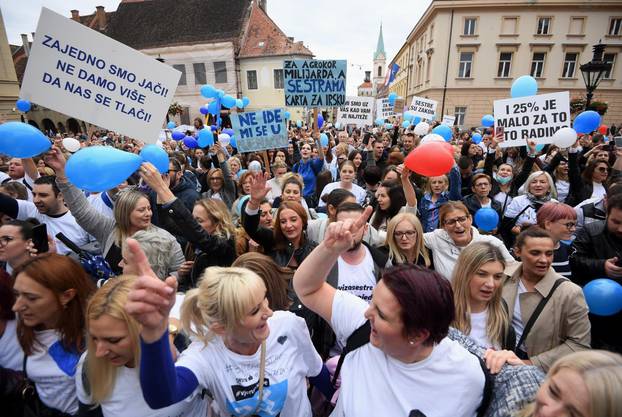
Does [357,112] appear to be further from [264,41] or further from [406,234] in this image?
[264,41]

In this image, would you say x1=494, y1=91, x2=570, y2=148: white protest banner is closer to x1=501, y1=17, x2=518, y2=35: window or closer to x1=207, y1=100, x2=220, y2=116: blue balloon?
x1=207, y1=100, x2=220, y2=116: blue balloon

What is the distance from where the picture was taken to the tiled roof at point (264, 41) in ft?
96.1

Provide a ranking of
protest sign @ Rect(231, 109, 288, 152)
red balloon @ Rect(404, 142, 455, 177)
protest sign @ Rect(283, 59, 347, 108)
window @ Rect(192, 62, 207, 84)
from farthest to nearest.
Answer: window @ Rect(192, 62, 207, 84) → protest sign @ Rect(283, 59, 347, 108) → protest sign @ Rect(231, 109, 288, 152) → red balloon @ Rect(404, 142, 455, 177)

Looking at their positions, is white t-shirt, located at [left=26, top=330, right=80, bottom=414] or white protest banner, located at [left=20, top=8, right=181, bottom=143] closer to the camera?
white t-shirt, located at [left=26, top=330, right=80, bottom=414]

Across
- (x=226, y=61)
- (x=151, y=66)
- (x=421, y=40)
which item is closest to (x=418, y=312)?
(x=151, y=66)

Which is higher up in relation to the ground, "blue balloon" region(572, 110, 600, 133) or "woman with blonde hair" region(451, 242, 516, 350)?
"blue balloon" region(572, 110, 600, 133)

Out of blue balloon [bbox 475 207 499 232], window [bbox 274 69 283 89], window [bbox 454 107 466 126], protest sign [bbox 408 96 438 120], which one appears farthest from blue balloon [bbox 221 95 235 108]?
window [bbox 454 107 466 126]

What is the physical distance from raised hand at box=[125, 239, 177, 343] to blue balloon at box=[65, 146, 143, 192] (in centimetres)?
184

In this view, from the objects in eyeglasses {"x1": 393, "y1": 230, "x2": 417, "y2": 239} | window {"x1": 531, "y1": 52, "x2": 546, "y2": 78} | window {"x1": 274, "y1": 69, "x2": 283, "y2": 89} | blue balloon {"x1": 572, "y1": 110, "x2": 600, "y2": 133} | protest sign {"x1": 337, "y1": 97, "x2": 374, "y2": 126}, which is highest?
window {"x1": 531, "y1": 52, "x2": 546, "y2": 78}

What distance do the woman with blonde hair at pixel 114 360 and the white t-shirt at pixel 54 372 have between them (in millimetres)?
349

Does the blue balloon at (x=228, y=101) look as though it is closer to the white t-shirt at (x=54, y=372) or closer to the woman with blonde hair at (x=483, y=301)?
the white t-shirt at (x=54, y=372)

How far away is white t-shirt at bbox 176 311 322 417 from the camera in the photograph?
156 centimetres

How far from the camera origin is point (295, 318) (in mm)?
1813

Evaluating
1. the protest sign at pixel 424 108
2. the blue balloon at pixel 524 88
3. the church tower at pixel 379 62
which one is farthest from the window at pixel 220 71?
the church tower at pixel 379 62
